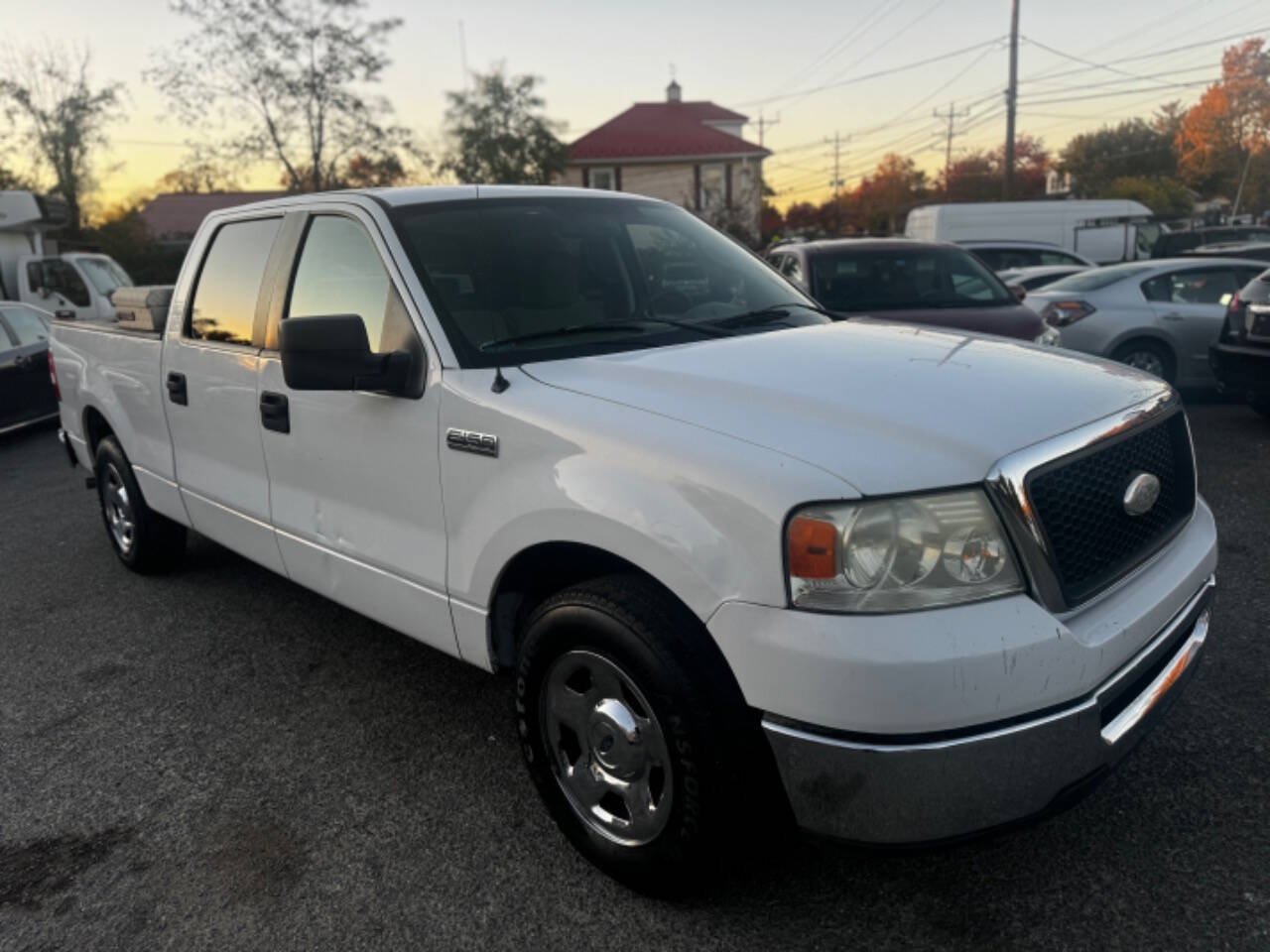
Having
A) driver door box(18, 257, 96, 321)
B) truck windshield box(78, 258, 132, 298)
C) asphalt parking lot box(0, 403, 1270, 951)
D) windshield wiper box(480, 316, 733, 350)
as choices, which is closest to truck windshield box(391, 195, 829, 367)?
windshield wiper box(480, 316, 733, 350)

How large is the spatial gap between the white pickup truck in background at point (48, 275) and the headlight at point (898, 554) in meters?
16.2

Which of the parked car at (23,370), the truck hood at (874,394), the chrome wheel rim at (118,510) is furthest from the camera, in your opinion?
the parked car at (23,370)

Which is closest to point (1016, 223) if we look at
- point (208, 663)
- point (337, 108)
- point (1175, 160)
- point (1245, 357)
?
point (1245, 357)

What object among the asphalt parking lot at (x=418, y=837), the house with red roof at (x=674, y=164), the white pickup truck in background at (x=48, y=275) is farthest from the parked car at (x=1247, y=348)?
the house with red roof at (x=674, y=164)

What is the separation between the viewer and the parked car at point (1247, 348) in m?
7.68

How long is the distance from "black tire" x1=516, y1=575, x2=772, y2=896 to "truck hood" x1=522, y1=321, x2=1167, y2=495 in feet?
1.54

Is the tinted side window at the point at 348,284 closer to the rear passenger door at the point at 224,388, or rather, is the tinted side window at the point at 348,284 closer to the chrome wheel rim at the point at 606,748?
the rear passenger door at the point at 224,388

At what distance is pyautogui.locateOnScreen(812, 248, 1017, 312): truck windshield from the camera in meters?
7.93

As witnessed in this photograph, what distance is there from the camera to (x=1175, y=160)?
63.2 metres

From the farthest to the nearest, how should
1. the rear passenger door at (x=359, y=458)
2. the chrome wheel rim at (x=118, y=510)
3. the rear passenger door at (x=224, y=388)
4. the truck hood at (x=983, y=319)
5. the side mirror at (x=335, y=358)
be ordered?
the truck hood at (x=983, y=319) < the chrome wheel rim at (x=118, y=510) < the rear passenger door at (x=224, y=388) < the rear passenger door at (x=359, y=458) < the side mirror at (x=335, y=358)

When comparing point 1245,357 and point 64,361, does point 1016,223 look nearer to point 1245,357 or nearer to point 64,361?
point 1245,357

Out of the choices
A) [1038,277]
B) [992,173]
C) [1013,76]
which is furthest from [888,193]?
[1038,277]

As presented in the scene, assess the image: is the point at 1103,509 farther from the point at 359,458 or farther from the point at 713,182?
the point at 713,182

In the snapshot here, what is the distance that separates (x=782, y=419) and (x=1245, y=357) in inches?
279
